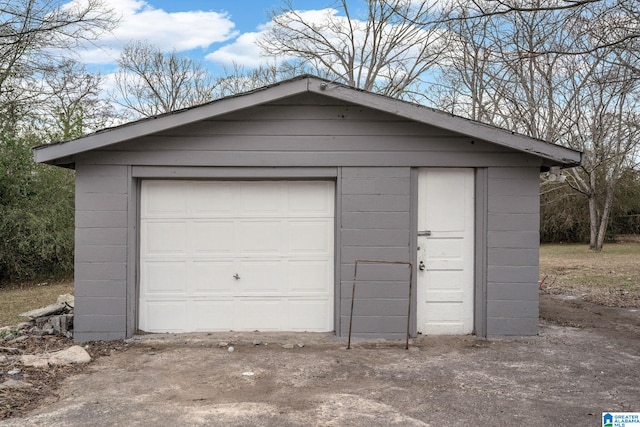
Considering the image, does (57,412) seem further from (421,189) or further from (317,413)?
(421,189)

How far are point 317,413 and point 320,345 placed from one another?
2.21 metres

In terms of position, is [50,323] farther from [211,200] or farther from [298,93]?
[298,93]

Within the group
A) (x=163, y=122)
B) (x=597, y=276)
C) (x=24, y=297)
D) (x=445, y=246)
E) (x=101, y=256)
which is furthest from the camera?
(x=597, y=276)

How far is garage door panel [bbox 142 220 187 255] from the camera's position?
22.5 feet

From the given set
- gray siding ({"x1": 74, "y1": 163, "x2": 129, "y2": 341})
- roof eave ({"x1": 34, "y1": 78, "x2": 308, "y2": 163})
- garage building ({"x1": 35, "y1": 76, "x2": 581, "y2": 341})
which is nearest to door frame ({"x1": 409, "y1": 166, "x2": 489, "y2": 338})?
garage building ({"x1": 35, "y1": 76, "x2": 581, "y2": 341})

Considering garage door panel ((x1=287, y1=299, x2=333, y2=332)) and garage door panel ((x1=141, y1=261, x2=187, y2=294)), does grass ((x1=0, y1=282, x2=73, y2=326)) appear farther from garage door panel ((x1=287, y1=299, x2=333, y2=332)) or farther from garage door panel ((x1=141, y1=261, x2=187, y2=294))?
garage door panel ((x1=287, y1=299, x2=333, y2=332))

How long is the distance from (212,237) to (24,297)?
21.4 ft

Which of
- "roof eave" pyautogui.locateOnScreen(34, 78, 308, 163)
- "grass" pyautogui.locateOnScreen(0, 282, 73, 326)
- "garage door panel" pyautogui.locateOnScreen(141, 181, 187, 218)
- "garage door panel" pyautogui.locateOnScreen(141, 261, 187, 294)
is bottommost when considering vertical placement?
"grass" pyautogui.locateOnScreen(0, 282, 73, 326)

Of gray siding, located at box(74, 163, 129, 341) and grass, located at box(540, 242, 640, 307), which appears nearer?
gray siding, located at box(74, 163, 129, 341)

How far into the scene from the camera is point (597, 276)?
1345cm

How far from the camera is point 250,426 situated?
3.92m

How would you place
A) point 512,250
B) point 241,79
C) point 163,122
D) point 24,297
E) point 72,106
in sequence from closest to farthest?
1. point 163,122
2. point 512,250
3. point 24,297
4. point 72,106
5. point 241,79

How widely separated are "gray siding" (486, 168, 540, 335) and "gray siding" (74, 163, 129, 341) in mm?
4581
